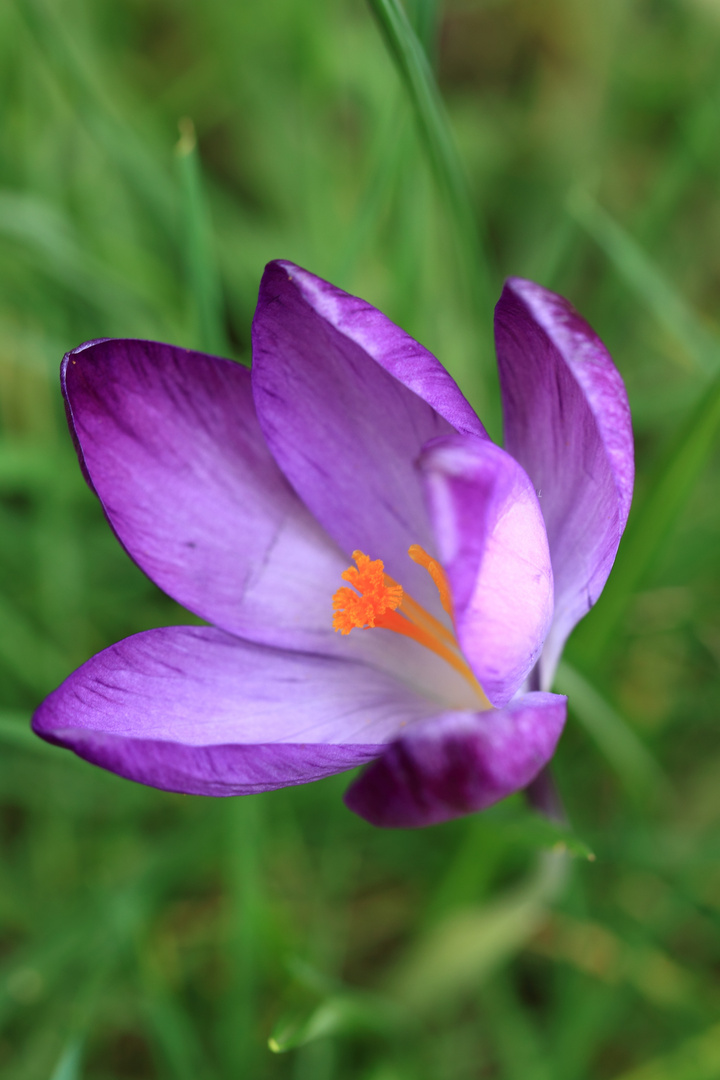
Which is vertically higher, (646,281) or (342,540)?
(646,281)

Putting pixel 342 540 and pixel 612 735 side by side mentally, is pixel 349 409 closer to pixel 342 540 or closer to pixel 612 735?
pixel 342 540

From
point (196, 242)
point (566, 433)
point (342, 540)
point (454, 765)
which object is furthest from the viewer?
point (196, 242)

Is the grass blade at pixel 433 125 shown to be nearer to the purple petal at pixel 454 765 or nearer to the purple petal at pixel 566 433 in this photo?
the purple petal at pixel 566 433

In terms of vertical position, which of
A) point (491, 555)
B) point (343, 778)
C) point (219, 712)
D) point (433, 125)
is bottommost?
point (343, 778)

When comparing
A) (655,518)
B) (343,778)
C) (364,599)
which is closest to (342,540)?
(364,599)

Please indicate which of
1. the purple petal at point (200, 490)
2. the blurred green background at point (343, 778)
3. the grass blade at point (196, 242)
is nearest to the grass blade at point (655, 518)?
the blurred green background at point (343, 778)

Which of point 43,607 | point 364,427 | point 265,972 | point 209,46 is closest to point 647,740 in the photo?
point 265,972

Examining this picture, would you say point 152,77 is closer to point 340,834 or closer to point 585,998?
point 340,834
